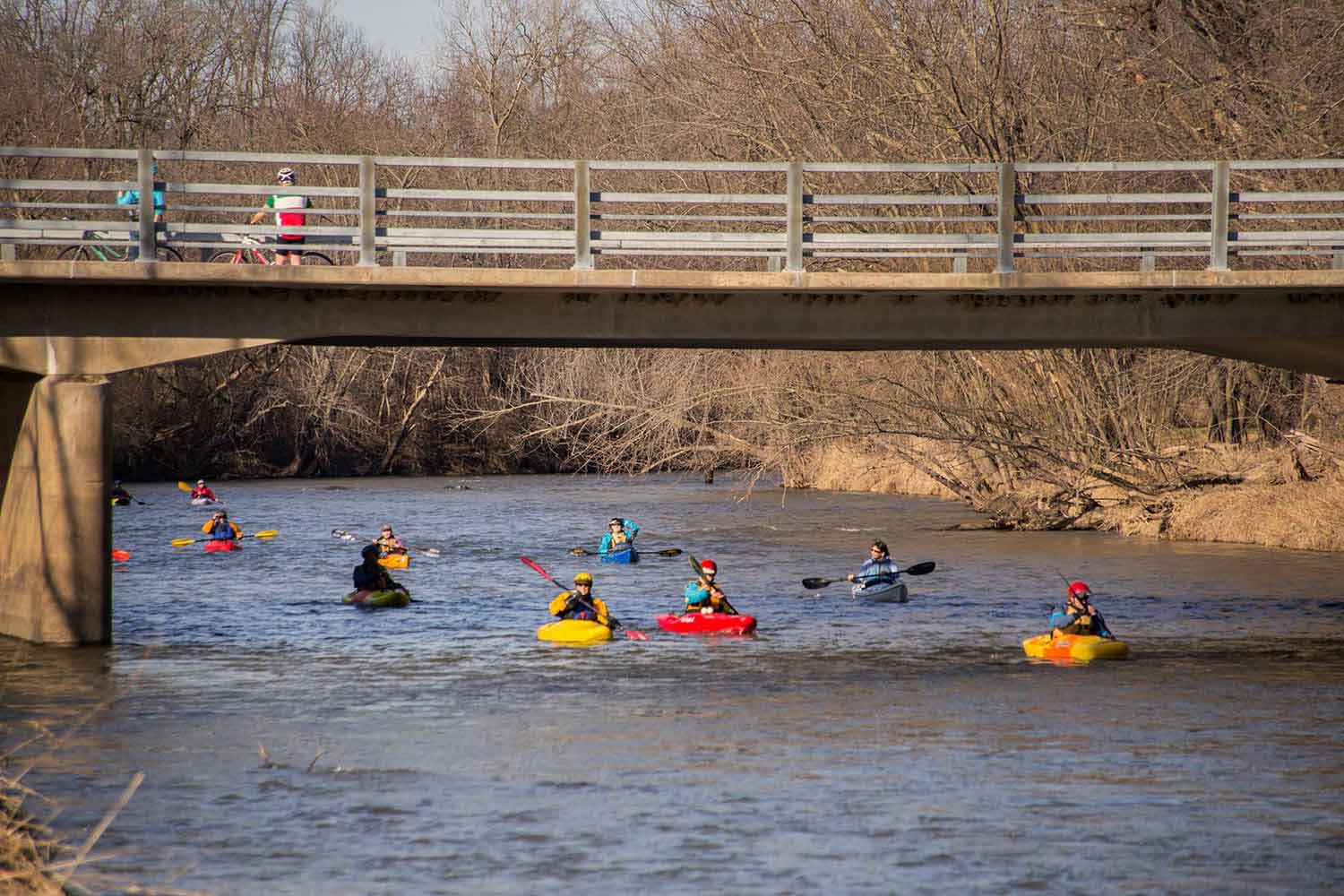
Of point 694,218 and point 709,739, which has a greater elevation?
point 694,218

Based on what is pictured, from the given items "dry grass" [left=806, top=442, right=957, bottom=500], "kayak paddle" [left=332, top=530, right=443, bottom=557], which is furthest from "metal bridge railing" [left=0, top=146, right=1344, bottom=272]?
"dry grass" [left=806, top=442, right=957, bottom=500]

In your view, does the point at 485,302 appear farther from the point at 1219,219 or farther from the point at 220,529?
the point at 220,529

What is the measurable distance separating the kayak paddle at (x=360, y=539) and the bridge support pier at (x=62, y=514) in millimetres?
11847

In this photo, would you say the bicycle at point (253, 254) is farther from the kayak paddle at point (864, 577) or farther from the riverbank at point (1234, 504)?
the riverbank at point (1234, 504)

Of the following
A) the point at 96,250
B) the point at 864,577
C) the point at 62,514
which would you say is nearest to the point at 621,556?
the point at 864,577

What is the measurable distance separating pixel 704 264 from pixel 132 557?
11933 mm

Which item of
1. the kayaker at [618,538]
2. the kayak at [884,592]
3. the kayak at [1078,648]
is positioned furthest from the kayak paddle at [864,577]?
the kayaker at [618,538]

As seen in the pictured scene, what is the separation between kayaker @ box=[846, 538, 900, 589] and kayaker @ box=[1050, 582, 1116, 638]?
17.1ft

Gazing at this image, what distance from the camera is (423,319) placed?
18750 mm

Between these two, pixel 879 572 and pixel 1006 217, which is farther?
pixel 879 572

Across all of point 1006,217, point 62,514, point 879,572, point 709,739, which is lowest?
point 709,739

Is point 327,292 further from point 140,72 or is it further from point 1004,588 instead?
point 140,72

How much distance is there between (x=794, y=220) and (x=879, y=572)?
27.6 ft

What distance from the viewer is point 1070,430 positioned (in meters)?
33.7
